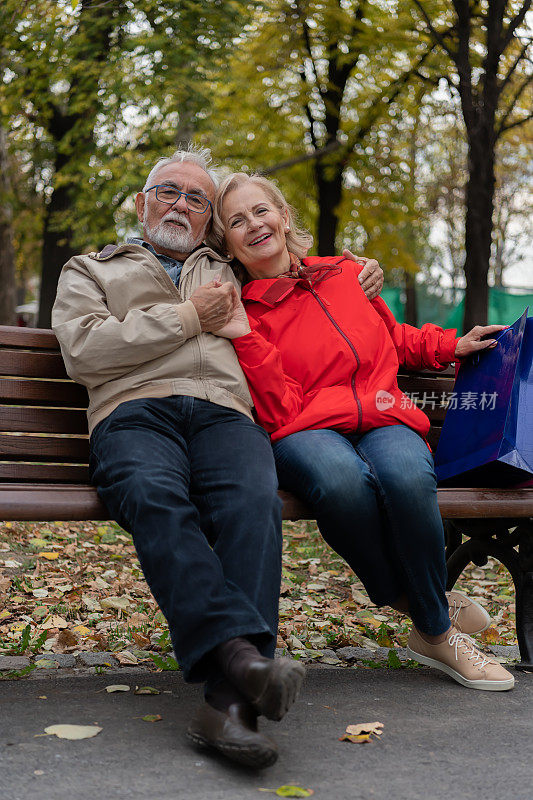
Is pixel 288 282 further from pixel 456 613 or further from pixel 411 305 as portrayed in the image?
pixel 411 305

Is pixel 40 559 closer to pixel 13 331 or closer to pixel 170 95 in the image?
pixel 13 331

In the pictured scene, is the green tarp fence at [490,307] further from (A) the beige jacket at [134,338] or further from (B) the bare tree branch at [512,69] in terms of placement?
(A) the beige jacket at [134,338]

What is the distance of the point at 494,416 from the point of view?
356cm

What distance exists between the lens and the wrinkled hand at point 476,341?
12.4ft

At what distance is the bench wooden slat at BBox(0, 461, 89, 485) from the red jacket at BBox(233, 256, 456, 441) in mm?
754

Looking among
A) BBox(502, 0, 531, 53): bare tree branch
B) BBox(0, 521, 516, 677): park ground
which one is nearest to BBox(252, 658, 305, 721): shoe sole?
BBox(0, 521, 516, 677): park ground

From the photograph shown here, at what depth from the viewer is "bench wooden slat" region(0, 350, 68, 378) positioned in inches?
137

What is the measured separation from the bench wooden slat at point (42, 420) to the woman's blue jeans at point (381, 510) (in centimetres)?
83

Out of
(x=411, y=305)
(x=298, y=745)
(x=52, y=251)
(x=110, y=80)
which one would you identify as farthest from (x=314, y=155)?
(x=298, y=745)

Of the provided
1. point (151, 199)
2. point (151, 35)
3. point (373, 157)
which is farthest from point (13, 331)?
point (373, 157)

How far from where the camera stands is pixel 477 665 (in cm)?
327

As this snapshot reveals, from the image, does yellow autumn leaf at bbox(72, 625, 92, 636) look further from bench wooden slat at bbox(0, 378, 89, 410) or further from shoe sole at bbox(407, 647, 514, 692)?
shoe sole at bbox(407, 647, 514, 692)

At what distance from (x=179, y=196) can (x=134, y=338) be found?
89 cm

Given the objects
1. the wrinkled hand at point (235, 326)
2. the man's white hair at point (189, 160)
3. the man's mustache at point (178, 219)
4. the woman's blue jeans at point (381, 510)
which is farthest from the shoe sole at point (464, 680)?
the man's white hair at point (189, 160)
